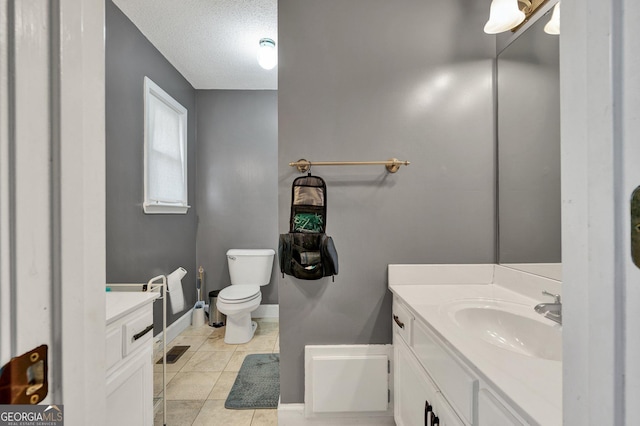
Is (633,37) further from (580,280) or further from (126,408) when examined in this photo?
(126,408)

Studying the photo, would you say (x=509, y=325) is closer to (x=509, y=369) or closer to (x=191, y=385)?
(x=509, y=369)

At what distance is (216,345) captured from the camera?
7.97 feet

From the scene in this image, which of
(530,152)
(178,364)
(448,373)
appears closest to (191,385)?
(178,364)

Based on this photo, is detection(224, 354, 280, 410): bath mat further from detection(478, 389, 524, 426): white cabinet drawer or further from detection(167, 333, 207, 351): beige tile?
detection(478, 389, 524, 426): white cabinet drawer

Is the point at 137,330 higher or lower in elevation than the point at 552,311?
lower

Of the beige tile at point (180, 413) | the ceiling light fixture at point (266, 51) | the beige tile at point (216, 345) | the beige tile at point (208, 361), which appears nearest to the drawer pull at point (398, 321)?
the beige tile at point (180, 413)

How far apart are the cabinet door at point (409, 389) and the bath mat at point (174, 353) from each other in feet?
5.88

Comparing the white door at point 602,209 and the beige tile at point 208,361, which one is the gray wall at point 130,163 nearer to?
the beige tile at point 208,361

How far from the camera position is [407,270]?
154cm

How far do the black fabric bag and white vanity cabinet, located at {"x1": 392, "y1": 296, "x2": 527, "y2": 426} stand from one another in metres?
0.47

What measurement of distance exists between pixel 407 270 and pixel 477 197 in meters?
0.60

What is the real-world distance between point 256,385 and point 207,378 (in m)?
0.39

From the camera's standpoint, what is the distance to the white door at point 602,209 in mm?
275

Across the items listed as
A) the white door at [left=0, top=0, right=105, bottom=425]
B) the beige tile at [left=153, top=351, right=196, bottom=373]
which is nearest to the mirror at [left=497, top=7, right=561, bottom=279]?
the white door at [left=0, top=0, right=105, bottom=425]
